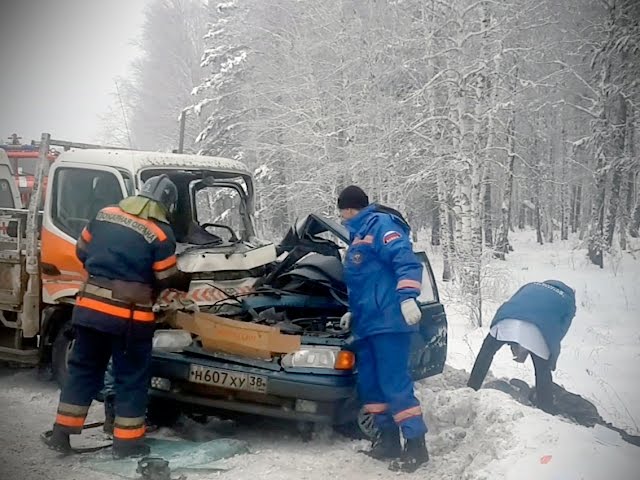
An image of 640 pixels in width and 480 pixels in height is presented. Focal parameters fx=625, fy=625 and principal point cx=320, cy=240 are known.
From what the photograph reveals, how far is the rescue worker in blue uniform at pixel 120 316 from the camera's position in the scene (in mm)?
4336

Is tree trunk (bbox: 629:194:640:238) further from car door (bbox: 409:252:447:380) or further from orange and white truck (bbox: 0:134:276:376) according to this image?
orange and white truck (bbox: 0:134:276:376)

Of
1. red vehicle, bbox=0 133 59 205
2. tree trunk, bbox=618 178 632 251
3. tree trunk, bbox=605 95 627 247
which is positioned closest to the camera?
red vehicle, bbox=0 133 59 205

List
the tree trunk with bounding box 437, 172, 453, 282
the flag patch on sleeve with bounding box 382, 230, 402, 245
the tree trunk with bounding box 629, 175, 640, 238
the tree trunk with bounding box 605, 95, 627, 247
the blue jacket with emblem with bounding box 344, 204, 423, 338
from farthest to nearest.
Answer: the tree trunk with bounding box 629, 175, 640, 238 → the tree trunk with bounding box 605, 95, 627, 247 → the tree trunk with bounding box 437, 172, 453, 282 → the flag patch on sleeve with bounding box 382, 230, 402, 245 → the blue jacket with emblem with bounding box 344, 204, 423, 338

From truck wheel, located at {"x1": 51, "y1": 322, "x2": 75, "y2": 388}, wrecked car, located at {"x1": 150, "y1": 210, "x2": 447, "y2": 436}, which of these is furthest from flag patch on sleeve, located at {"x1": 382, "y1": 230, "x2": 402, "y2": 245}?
truck wheel, located at {"x1": 51, "y1": 322, "x2": 75, "y2": 388}

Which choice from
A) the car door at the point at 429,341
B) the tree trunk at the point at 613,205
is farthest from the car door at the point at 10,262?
the tree trunk at the point at 613,205

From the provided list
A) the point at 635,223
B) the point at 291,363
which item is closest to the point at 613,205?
the point at 635,223

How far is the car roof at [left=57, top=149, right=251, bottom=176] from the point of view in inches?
235

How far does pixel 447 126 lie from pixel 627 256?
18.8 ft

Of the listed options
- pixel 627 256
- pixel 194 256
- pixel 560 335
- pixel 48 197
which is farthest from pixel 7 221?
pixel 627 256

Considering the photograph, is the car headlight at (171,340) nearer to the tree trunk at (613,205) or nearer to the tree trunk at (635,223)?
the tree trunk at (613,205)

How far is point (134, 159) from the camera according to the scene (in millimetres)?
5984

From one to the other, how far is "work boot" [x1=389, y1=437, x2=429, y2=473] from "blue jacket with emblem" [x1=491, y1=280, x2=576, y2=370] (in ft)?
5.35

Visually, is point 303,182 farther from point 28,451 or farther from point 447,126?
point 28,451

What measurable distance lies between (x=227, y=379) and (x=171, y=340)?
65 cm
